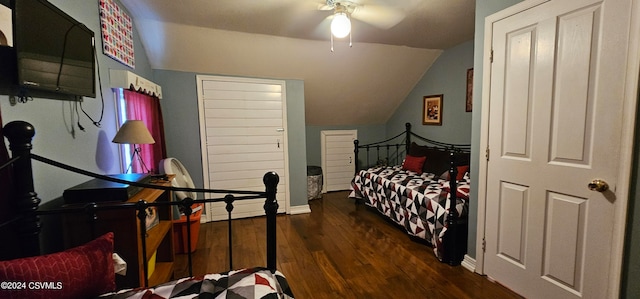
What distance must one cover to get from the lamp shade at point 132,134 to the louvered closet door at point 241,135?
4.94 feet

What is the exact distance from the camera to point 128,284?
137 cm

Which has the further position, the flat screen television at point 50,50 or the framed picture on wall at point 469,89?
the framed picture on wall at point 469,89

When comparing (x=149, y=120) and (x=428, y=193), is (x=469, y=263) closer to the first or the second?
(x=428, y=193)

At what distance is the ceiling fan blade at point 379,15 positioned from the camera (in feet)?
7.59

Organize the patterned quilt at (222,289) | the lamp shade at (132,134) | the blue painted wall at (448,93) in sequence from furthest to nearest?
the blue painted wall at (448,93)
the lamp shade at (132,134)
the patterned quilt at (222,289)

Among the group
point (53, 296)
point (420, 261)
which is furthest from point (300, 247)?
point (53, 296)

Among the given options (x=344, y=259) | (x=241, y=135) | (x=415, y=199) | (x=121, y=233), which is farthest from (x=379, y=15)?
(x=121, y=233)

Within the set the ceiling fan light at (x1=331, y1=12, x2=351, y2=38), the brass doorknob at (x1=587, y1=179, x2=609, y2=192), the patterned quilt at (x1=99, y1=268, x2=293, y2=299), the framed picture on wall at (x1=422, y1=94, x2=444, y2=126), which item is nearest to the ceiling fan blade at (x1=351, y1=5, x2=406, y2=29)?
the ceiling fan light at (x1=331, y1=12, x2=351, y2=38)

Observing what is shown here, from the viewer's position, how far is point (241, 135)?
3482 millimetres

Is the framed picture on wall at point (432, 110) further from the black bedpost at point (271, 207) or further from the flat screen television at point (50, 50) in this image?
the flat screen television at point (50, 50)

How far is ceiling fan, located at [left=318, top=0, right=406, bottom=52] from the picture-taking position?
208 centimetres

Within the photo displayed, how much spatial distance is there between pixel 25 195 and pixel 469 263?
9.18 feet

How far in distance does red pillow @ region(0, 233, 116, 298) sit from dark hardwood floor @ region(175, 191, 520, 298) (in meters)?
1.30

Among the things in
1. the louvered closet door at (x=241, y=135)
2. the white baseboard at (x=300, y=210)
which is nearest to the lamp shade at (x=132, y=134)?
the louvered closet door at (x=241, y=135)
